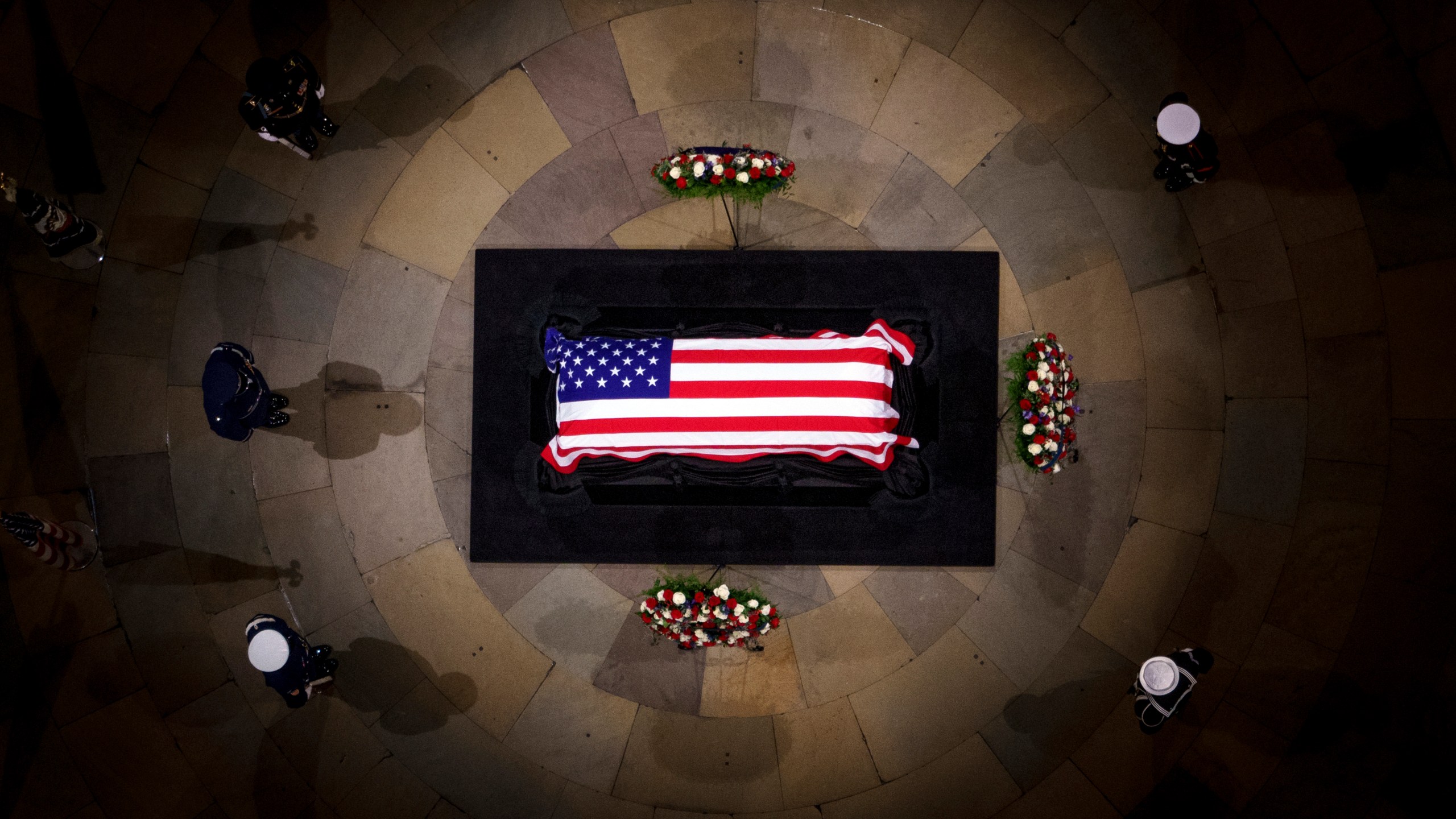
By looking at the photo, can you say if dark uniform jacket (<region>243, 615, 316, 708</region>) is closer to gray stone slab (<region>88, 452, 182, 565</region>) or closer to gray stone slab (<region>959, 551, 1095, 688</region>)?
gray stone slab (<region>88, 452, 182, 565</region>)

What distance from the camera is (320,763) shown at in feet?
26.0

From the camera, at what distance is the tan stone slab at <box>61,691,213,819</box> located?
7754 millimetres

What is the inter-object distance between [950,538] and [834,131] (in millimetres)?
4476

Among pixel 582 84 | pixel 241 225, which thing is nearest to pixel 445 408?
pixel 241 225

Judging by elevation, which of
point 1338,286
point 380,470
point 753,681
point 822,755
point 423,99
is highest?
point 423,99

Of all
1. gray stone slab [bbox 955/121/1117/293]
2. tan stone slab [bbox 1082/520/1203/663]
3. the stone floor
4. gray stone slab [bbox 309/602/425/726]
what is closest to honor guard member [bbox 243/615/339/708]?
gray stone slab [bbox 309/602/425/726]

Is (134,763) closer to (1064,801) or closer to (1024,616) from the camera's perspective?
(1024,616)

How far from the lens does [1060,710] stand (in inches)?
309

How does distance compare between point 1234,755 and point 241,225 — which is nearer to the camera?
point 1234,755

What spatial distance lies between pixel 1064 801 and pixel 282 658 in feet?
25.6

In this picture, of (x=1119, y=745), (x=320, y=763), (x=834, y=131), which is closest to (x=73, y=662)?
(x=320, y=763)

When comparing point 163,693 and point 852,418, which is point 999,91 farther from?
point 163,693

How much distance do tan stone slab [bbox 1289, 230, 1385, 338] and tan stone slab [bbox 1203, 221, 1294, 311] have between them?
14 cm

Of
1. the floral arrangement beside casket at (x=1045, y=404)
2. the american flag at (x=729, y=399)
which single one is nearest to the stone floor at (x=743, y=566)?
the floral arrangement beside casket at (x=1045, y=404)
